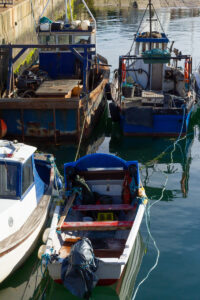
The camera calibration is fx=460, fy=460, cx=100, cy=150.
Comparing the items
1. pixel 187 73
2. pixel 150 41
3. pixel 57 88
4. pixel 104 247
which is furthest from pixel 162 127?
pixel 104 247

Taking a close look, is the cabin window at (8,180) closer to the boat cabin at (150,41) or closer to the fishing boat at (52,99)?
the fishing boat at (52,99)

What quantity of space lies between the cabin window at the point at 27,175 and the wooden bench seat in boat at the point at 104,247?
135 cm

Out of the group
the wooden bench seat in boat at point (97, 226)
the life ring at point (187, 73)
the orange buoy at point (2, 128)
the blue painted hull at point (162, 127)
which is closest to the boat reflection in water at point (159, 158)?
the blue painted hull at point (162, 127)

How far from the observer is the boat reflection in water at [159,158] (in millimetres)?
13232

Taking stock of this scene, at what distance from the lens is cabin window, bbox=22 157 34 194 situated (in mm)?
9072

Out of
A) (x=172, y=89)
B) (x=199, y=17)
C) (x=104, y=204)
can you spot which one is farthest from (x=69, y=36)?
(x=199, y=17)

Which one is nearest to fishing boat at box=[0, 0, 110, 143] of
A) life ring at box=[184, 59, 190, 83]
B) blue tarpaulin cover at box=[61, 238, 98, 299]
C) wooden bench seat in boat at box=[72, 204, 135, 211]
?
life ring at box=[184, 59, 190, 83]

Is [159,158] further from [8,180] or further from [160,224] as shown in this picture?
[8,180]

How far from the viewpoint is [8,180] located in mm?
8891

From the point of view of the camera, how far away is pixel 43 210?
9.73 meters

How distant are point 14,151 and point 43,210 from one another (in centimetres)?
141

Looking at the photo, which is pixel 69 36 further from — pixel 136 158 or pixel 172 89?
pixel 136 158

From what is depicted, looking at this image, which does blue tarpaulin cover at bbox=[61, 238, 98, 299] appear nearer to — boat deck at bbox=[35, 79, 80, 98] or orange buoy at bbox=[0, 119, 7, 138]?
orange buoy at bbox=[0, 119, 7, 138]

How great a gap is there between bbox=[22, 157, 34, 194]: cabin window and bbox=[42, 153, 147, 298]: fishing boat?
Answer: 835mm
